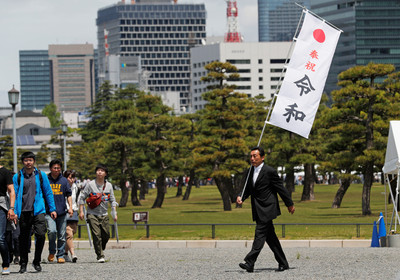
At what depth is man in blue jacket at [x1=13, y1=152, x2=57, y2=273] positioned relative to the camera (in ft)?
41.7

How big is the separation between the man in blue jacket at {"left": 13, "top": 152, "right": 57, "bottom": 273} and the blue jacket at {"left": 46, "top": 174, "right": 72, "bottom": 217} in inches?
54.4

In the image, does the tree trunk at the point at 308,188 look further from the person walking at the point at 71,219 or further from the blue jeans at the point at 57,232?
the blue jeans at the point at 57,232

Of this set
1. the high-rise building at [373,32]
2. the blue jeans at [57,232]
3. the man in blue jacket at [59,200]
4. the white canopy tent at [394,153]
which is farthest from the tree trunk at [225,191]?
the high-rise building at [373,32]

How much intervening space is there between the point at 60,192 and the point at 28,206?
1.75m

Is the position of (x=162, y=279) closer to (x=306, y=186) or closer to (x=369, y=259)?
(x=369, y=259)

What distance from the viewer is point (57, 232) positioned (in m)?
14.7

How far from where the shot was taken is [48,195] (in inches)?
522

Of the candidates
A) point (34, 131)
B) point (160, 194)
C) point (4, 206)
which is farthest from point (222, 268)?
point (34, 131)

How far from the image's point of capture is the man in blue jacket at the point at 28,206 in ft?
41.7

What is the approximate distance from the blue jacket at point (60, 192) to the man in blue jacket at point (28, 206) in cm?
138

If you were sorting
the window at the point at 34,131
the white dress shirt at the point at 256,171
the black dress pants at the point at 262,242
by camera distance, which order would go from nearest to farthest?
the black dress pants at the point at 262,242, the white dress shirt at the point at 256,171, the window at the point at 34,131

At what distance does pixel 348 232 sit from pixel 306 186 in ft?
102

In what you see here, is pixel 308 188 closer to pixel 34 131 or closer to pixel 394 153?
pixel 394 153

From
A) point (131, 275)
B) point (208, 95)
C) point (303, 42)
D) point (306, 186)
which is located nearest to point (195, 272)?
point (131, 275)
